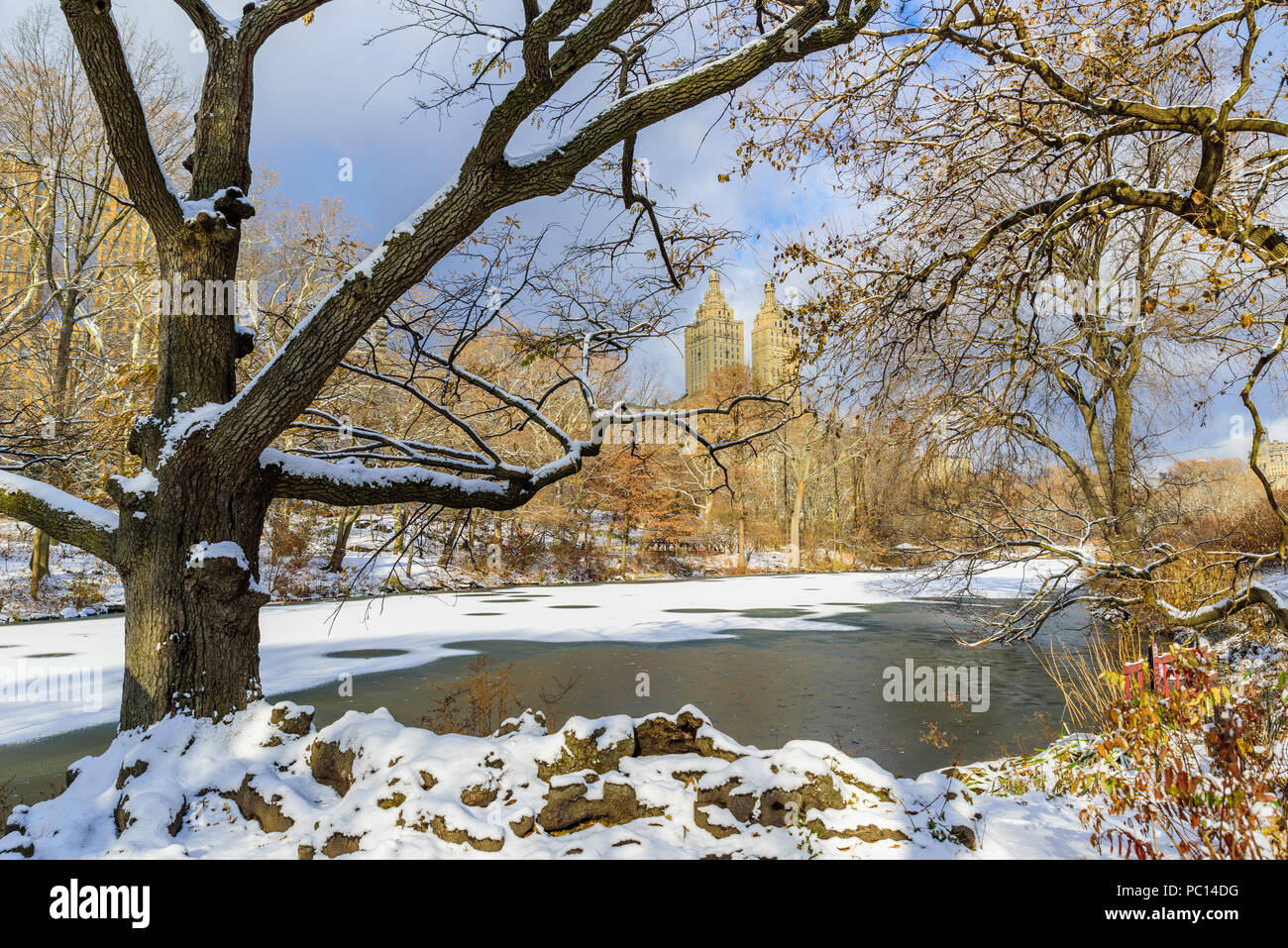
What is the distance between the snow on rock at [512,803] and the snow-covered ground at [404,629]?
1.46 metres

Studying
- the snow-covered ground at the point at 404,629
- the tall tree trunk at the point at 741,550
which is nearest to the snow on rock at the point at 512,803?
the snow-covered ground at the point at 404,629

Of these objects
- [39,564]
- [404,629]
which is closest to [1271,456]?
[404,629]

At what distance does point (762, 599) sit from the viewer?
20766mm

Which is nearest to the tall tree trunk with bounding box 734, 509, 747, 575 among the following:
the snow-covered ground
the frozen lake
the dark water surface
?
the snow-covered ground

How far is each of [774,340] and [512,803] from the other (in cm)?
475

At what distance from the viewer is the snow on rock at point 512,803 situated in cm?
301

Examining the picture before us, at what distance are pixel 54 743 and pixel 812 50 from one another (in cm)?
904

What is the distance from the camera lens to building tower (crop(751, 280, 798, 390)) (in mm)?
5918

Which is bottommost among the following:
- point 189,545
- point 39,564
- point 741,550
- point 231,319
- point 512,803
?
point 741,550

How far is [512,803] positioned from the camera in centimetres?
331

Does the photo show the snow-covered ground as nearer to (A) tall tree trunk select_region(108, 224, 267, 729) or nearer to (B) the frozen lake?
(B) the frozen lake

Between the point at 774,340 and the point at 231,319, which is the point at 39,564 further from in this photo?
the point at 774,340
